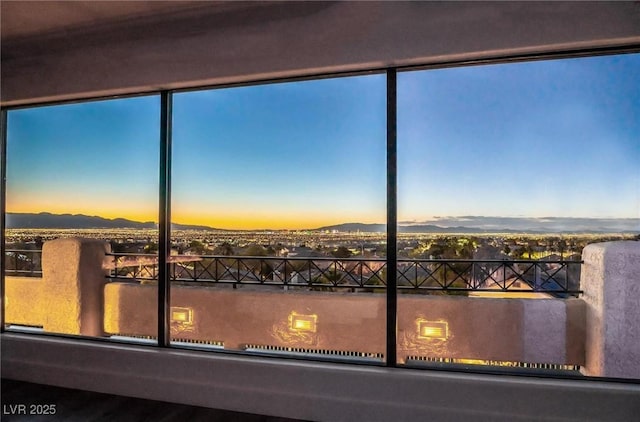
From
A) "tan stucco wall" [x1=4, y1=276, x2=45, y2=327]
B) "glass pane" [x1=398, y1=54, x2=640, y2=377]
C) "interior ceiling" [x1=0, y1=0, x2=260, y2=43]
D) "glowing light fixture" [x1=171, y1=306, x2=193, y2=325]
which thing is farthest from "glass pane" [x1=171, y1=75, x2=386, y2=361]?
"tan stucco wall" [x1=4, y1=276, x2=45, y2=327]

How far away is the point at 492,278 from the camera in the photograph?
2631mm

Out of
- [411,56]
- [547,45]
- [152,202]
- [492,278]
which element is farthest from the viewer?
[152,202]

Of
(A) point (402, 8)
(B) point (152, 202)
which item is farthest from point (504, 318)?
(B) point (152, 202)

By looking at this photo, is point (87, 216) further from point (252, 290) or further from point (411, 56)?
point (411, 56)

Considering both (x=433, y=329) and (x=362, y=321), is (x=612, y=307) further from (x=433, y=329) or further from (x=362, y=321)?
(x=362, y=321)

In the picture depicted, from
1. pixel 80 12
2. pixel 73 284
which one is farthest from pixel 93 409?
pixel 80 12

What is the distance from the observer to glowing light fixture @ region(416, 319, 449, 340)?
266 cm

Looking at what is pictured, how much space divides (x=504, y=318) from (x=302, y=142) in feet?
6.59

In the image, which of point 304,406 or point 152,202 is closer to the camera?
point 304,406

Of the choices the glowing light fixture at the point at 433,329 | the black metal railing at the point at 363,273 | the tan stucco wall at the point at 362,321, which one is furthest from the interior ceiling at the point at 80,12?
the glowing light fixture at the point at 433,329

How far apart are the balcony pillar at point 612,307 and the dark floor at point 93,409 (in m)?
2.01

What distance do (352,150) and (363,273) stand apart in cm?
92

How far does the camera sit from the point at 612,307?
94.7 inches

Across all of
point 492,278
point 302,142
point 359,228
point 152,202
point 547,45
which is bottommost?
point 492,278
